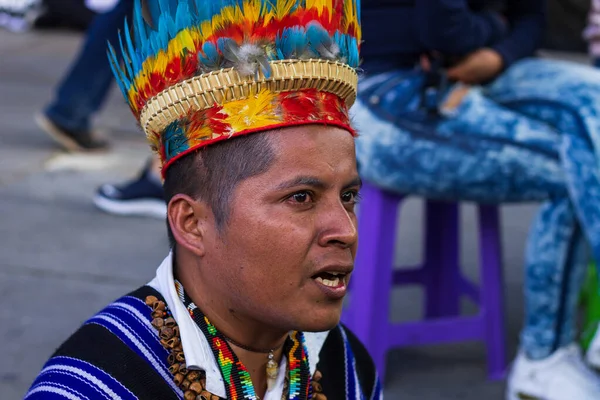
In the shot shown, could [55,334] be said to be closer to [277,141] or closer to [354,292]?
[354,292]

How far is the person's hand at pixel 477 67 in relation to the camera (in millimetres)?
3154

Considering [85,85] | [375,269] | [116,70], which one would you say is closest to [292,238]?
[116,70]

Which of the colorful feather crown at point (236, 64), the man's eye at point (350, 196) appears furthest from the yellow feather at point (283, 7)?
the man's eye at point (350, 196)

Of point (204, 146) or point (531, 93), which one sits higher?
point (204, 146)

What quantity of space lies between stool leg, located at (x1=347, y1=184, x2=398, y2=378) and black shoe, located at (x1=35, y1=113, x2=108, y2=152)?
9.80 feet

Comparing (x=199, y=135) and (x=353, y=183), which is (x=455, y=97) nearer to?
(x=353, y=183)

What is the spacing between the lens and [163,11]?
5.45 feet

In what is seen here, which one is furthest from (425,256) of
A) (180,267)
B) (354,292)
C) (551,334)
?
(180,267)

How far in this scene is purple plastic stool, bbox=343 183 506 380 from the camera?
10.6 feet

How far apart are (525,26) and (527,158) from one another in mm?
723

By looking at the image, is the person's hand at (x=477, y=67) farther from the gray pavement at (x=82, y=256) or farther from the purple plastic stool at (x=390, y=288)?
the gray pavement at (x=82, y=256)

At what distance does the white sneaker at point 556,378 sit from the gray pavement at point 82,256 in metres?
0.34

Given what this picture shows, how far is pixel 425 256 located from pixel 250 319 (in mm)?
2196

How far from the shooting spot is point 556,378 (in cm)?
295
